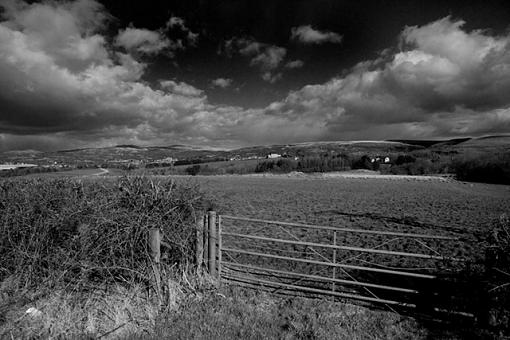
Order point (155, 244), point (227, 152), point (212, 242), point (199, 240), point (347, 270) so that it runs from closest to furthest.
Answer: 1. point (155, 244)
2. point (199, 240)
3. point (212, 242)
4. point (347, 270)
5. point (227, 152)

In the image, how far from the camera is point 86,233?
16.9 ft

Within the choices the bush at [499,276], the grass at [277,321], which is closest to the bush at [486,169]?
the bush at [499,276]

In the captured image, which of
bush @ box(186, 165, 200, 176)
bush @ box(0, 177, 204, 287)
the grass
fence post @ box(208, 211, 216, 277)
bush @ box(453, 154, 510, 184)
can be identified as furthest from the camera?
bush @ box(186, 165, 200, 176)

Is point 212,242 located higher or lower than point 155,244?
lower

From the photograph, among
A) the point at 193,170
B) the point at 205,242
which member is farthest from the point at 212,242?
the point at 193,170

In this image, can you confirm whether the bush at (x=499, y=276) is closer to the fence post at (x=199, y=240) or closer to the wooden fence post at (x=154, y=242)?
the fence post at (x=199, y=240)

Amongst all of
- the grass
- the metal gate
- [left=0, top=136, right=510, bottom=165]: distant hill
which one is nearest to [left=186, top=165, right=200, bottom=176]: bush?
[left=0, top=136, right=510, bottom=165]: distant hill

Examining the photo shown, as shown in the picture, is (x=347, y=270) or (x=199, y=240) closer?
(x=199, y=240)

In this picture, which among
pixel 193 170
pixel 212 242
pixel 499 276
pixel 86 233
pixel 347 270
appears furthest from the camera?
pixel 193 170

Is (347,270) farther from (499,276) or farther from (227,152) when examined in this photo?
(227,152)

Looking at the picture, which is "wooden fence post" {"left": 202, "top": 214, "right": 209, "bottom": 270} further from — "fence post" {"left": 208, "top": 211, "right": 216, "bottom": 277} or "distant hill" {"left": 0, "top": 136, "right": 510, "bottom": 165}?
"distant hill" {"left": 0, "top": 136, "right": 510, "bottom": 165}

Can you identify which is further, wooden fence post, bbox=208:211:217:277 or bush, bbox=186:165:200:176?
bush, bbox=186:165:200:176

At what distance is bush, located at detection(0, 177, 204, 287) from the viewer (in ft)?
16.9

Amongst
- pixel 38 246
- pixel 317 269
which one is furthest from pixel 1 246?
pixel 317 269
